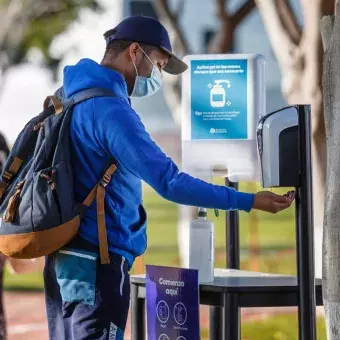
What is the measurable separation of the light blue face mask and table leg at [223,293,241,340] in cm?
91

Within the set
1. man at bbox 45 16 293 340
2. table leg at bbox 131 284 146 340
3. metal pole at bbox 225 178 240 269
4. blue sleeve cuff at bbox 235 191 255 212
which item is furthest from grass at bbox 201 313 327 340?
blue sleeve cuff at bbox 235 191 255 212

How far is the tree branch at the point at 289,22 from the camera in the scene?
350 inches

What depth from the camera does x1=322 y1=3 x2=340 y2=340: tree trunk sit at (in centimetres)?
456

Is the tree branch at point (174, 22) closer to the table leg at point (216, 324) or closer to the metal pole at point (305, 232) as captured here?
the table leg at point (216, 324)

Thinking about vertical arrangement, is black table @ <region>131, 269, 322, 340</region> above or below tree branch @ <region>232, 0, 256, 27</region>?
below

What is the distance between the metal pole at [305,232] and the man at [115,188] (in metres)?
0.08

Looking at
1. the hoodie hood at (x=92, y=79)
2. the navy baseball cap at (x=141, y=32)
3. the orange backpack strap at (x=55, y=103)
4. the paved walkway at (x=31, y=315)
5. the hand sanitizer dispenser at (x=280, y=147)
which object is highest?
the navy baseball cap at (x=141, y=32)

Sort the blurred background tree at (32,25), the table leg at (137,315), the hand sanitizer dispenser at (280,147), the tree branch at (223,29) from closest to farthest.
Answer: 1. the hand sanitizer dispenser at (280,147)
2. the table leg at (137,315)
3. the tree branch at (223,29)
4. the blurred background tree at (32,25)

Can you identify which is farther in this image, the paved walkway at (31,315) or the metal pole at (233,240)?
the paved walkway at (31,315)

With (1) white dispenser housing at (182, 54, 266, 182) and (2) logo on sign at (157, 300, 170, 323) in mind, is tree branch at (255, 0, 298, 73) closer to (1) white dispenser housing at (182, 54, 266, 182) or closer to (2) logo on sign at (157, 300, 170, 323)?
(1) white dispenser housing at (182, 54, 266, 182)

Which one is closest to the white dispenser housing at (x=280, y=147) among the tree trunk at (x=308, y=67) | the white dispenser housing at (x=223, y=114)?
the white dispenser housing at (x=223, y=114)

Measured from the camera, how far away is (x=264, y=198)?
4.44 m

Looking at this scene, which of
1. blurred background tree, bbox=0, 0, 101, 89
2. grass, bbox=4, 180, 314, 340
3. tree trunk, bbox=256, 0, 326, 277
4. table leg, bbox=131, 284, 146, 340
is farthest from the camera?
blurred background tree, bbox=0, 0, 101, 89

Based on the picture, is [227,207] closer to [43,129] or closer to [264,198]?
[264,198]
